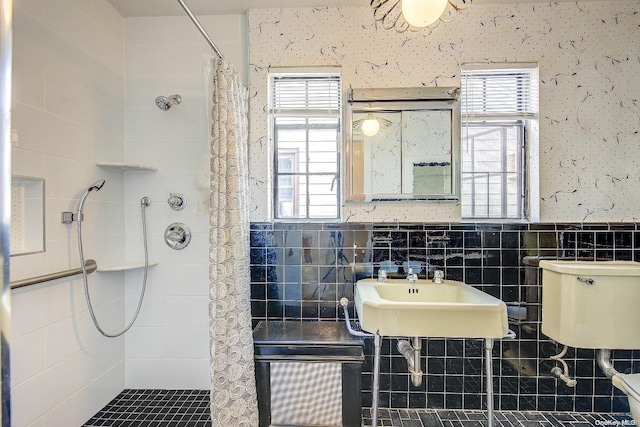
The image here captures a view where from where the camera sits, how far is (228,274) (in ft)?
4.92

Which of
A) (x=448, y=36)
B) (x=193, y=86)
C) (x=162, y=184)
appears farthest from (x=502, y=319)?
(x=193, y=86)

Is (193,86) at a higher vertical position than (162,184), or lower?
higher

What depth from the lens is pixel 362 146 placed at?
1.86 meters

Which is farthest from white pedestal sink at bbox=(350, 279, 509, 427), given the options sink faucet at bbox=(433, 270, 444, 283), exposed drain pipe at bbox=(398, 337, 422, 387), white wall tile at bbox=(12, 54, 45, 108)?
white wall tile at bbox=(12, 54, 45, 108)

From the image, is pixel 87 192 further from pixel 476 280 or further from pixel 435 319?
pixel 476 280

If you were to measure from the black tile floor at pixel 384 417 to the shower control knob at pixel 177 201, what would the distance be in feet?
3.93

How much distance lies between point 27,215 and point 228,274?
0.96 m

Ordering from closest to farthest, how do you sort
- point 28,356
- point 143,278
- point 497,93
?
point 28,356
point 497,93
point 143,278

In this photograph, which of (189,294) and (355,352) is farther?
(189,294)

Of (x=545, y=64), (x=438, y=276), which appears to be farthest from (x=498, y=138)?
(x=438, y=276)

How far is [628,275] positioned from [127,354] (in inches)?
116

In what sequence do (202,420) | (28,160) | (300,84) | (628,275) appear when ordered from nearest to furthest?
1. (28,160)
2. (628,275)
3. (202,420)
4. (300,84)

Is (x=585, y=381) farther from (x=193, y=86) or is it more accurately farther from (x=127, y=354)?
(x=193, y=86)

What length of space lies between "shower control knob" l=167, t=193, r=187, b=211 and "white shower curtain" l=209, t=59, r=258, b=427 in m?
0.62
